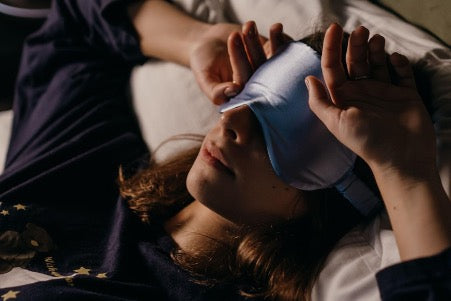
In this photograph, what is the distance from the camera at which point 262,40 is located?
3.24 ft

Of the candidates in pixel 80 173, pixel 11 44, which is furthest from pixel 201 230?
pixel 11 44

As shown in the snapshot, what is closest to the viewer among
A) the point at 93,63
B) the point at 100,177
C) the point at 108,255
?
the point at 108,255

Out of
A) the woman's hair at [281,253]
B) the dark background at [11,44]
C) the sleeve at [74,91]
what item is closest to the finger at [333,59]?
the woman's hair at [281,253]

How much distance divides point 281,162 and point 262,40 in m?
0.31

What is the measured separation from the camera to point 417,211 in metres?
0.67

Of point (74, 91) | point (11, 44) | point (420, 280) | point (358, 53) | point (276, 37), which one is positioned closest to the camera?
point (420, 280)

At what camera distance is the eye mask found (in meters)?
0.74

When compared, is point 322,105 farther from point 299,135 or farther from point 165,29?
point 165,29

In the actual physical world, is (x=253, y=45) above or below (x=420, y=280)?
above

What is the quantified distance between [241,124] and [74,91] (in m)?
0.46

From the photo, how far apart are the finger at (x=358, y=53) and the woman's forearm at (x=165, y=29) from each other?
396 mm

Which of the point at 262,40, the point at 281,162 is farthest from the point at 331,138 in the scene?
the point at 262,40

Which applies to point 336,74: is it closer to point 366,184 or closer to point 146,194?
point 366,184

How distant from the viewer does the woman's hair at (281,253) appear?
0.83 metres
